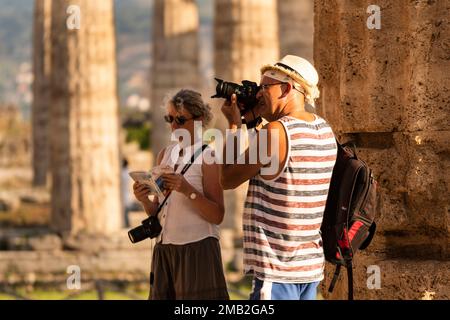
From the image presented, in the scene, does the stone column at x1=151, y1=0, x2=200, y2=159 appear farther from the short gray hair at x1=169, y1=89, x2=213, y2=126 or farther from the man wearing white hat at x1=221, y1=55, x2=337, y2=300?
the man wearing white hat at x1=221, y1=55, x2=337, y2=300

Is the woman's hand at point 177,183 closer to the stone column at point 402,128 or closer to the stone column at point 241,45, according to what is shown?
the stone column at point 402,128

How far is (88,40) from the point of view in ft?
74.9

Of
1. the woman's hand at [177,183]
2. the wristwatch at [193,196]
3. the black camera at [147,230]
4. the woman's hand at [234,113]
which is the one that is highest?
the woman's hand at [234,113]

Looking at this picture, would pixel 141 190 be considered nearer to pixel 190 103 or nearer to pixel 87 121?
pixel 190 103

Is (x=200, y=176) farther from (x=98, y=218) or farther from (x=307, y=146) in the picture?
A: (x=98, y=218)

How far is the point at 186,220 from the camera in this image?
22.2 ft

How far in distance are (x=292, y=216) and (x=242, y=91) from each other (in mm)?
713

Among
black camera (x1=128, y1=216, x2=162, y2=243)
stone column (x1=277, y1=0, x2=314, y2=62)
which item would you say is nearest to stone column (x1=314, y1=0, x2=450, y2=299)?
black camera (x1=128, y1=216, x2=162, y2=243)

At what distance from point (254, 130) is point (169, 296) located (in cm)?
123

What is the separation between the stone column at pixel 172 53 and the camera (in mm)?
27391

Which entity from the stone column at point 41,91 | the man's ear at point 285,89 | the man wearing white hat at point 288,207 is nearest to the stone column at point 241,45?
the stone column at point 41,91

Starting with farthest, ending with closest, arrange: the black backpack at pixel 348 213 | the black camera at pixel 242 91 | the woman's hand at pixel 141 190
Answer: the woman's hand at pixel 141 190
the black camera at pixel 242 91
the black backpack at pixel 348 213

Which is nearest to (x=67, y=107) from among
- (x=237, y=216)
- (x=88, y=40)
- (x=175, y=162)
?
(x=88, y=40)

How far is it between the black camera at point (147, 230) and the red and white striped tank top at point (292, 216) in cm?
105
